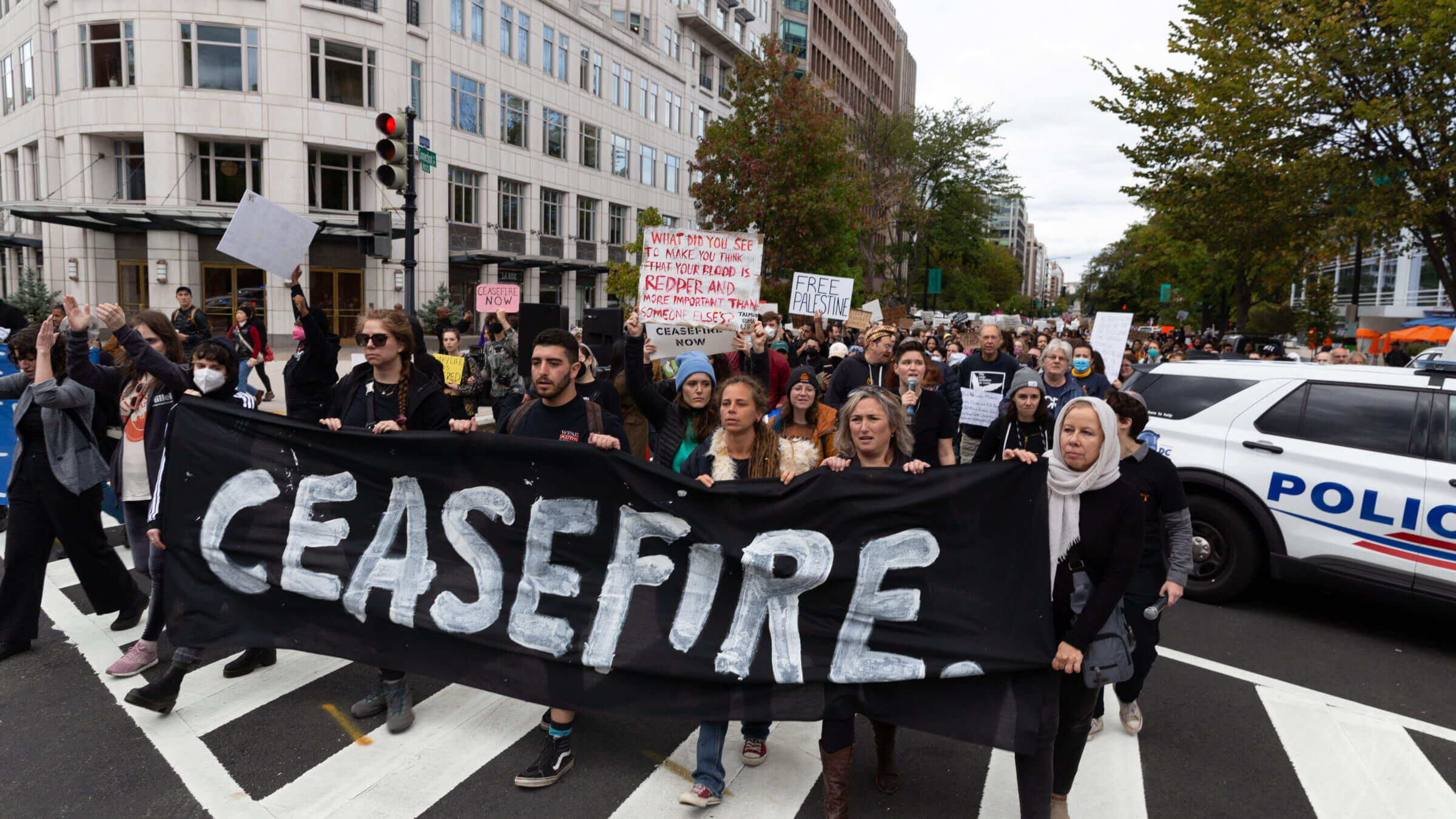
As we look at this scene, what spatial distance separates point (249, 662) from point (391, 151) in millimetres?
6629

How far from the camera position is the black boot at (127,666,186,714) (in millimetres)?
4395

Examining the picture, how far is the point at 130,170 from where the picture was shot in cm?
3123

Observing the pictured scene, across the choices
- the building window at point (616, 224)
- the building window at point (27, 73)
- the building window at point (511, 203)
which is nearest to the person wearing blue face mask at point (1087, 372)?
the building window at point (511, 203)

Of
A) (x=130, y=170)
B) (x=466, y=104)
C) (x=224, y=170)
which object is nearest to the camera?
(x=224, y=170)

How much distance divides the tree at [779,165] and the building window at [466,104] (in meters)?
12.9

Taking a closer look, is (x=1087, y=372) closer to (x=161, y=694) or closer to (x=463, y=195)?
(x=161, y=694)

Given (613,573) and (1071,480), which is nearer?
(1071,480)

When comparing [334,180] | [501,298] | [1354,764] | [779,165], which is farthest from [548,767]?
[334,180]

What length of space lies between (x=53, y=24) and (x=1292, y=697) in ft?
134

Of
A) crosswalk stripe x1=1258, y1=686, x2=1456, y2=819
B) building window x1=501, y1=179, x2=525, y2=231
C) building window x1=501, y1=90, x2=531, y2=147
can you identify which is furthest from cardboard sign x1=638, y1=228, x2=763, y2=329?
building window x1=501, y1=90, x2=531, y2=147

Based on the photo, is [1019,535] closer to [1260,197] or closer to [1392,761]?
→ [1392,761]

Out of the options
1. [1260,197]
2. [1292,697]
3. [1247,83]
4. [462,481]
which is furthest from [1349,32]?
[462,481]

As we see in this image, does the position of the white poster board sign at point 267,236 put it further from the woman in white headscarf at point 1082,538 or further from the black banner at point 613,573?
the woman in white headscarf at point 1082,538

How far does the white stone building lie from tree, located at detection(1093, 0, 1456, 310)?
25886 mm
